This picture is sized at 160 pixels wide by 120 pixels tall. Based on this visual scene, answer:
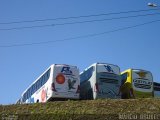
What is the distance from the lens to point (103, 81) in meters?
32.2

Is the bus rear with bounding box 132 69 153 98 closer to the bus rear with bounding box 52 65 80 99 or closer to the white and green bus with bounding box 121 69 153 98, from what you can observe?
the white and green bus with bounding box 121 69 153 98

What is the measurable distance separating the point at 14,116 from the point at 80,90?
1080cm

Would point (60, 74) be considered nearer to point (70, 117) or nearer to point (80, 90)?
point (80, 90)

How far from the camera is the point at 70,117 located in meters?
24.0

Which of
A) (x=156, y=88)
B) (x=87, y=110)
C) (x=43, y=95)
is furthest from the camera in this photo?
(x=156, y=88)

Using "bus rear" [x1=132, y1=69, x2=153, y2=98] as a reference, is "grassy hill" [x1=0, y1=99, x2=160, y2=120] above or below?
below

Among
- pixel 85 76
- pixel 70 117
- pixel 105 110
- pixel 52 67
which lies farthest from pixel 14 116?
pixel 85 76

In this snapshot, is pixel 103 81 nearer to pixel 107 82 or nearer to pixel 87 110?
pixel 107 82

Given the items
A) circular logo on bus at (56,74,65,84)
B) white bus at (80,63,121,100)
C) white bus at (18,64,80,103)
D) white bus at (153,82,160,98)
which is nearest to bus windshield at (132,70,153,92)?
white bus at (80,63,121,100)

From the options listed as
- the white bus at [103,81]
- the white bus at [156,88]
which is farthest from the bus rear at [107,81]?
the white bus at [156,88]

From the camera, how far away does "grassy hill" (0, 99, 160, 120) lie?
24.0 metres

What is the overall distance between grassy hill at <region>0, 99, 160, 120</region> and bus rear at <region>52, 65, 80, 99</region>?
3.90 meters

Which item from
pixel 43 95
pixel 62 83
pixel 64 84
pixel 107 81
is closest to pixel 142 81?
pixel 107 81

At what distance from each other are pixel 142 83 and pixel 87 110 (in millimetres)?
8646
